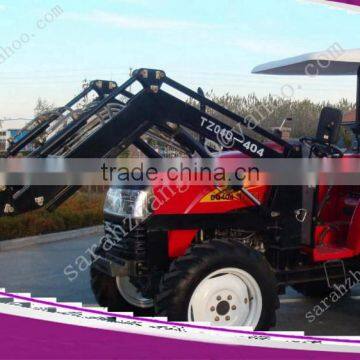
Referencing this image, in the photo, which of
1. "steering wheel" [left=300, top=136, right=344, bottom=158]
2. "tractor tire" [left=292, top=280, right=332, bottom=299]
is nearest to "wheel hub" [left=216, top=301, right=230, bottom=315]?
"steering wheel" [left=300, top=136, right=344, bottom=158]

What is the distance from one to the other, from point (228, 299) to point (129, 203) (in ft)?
3.30

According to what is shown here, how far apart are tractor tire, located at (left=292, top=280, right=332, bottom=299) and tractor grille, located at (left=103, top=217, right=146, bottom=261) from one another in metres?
2.08

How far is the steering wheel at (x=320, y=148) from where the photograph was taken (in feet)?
15.2

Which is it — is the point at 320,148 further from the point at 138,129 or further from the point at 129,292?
the point at 129,292

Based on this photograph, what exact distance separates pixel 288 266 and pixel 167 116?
1.55 m

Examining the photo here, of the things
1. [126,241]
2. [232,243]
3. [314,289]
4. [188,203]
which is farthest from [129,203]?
[314,289]

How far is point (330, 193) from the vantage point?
4.98 m

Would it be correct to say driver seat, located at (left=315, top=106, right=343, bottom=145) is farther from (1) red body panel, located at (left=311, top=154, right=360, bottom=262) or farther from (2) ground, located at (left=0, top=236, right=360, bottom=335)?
(2) ground, located at (left=0, top=236, right=360, bottom=335)

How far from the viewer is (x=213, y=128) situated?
422 centimetres

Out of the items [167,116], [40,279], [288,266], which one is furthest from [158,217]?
[40,279]

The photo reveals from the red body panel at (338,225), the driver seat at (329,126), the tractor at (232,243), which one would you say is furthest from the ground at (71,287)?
the driver seat at (329,126)

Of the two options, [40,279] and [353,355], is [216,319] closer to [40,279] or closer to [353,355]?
[353,355]

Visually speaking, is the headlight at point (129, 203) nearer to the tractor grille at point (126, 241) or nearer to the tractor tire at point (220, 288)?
the tractor grille at point (126, 241)

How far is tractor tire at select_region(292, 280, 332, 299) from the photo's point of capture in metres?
5.73
